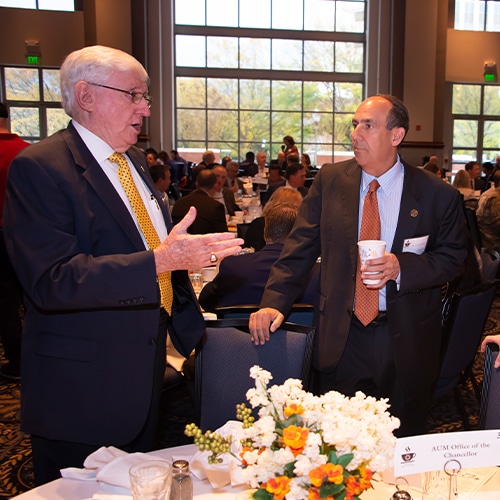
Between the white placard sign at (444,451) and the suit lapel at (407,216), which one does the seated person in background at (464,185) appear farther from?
the white placard sign at (444,451)

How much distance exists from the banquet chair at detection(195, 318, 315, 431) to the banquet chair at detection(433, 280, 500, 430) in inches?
50.0

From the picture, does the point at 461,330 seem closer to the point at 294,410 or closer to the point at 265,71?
the point at 294,410

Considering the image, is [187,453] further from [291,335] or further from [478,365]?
[478,365]

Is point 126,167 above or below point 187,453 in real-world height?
above

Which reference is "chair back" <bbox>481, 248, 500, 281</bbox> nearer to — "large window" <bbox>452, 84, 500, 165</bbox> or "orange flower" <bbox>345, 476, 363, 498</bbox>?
"orange flower" <bbox>345, 476, 363, 498</bbox>

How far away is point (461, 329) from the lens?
139 inches

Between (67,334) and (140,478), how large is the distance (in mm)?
811

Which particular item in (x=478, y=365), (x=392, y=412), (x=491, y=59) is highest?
(x=491, y=59)

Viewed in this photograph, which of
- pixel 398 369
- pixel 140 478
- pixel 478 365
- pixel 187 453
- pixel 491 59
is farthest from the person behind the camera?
pixel 491 59

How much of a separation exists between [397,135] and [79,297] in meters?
1.51

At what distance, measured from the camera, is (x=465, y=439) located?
4.64ft

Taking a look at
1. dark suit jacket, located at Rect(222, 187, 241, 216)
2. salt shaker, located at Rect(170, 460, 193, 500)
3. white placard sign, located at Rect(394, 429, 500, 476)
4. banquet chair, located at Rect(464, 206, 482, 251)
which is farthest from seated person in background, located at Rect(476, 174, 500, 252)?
salt shaker, located at Rect(170, 460, 193, 500)

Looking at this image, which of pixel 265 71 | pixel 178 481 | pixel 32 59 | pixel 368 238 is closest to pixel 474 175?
pixel 265 71

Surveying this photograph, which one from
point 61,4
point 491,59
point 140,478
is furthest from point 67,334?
point 491,59
